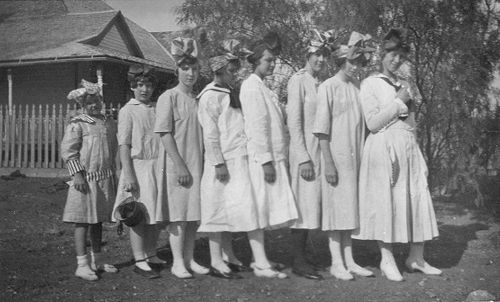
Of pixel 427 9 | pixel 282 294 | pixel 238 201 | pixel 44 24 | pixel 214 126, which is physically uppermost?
pixel 44 24

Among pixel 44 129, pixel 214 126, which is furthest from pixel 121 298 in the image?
pixel 44 129

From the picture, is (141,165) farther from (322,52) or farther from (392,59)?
(392,59)

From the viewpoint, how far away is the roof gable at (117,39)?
18733 mm

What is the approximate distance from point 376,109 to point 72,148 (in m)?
2.65

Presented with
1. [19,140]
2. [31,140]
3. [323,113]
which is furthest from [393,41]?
[19,140]

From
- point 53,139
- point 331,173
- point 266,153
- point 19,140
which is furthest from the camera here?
point 19,140

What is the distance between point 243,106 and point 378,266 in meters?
1.97

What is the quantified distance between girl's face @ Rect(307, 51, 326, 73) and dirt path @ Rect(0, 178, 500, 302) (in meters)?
1.83

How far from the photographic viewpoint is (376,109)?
4996 mm

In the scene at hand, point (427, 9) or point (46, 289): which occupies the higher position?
point (427, 9)

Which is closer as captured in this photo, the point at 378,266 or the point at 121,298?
the point at 121,298

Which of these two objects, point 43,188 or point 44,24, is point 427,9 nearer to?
point 43,188

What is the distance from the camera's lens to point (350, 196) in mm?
4941

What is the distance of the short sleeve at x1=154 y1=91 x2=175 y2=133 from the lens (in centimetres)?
488
